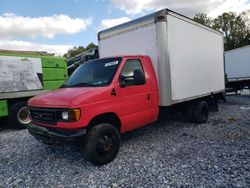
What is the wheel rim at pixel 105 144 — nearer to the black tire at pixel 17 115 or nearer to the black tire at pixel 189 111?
the black tire at pixel 189 111

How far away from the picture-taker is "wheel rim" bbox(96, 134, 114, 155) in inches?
176

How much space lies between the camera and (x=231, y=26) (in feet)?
146

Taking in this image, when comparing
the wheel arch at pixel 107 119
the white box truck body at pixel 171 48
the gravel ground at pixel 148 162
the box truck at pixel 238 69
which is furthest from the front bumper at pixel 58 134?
the box truck at pixel 238 69

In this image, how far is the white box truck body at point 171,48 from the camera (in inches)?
230

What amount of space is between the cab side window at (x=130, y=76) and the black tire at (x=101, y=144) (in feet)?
3.36

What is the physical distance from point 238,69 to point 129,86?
13.2m

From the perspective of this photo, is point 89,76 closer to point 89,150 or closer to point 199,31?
point 89,150

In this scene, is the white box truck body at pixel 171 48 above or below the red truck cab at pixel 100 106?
above

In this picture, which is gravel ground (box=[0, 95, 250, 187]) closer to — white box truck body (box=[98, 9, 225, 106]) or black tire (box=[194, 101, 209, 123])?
black tire (box=[194, 101, 209, 123])

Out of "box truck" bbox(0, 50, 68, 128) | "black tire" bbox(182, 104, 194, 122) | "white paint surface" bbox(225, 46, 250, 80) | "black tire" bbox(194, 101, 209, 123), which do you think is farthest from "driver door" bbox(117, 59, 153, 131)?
"white paint surface" bbox(225, 46, 250, 80)

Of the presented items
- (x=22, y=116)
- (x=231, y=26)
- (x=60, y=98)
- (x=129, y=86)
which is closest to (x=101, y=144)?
(x=60, y=98)

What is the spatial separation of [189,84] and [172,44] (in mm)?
1428

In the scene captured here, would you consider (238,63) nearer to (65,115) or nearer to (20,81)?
(20,81)

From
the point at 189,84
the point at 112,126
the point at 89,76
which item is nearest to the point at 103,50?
the point at 89,76
